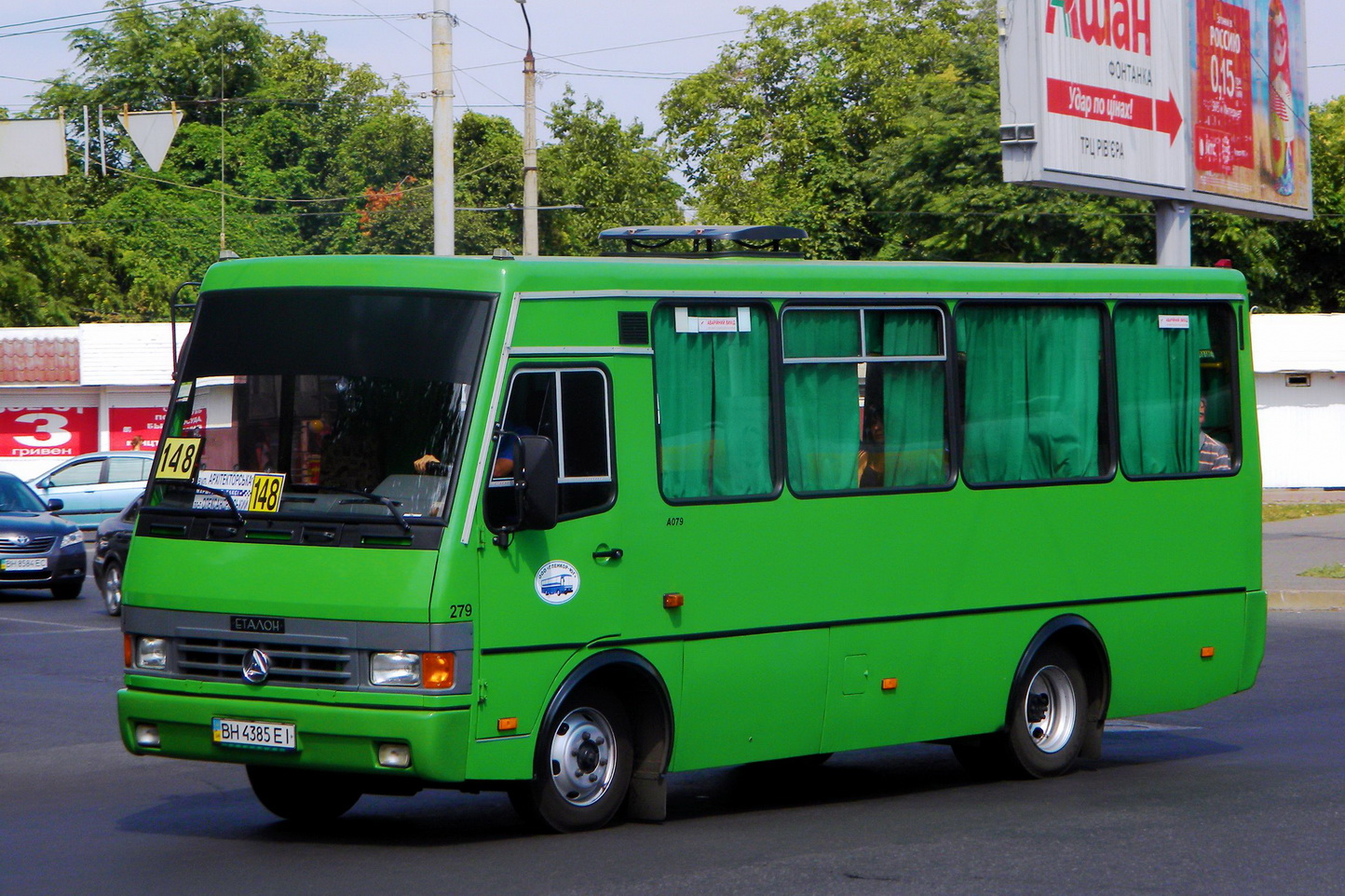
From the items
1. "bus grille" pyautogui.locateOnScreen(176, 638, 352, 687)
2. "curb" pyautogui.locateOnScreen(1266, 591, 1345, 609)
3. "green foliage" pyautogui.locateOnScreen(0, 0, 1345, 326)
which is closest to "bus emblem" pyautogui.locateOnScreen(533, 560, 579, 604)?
"bus grille" pyautogui.locateOnScreen(176, 638, 352, 687)

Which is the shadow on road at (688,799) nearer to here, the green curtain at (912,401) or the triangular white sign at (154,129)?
the green curtain at (912,401)

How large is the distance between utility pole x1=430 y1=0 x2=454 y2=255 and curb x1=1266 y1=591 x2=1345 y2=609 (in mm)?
10029

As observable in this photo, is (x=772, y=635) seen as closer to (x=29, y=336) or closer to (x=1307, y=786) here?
(x=1307, y=786)

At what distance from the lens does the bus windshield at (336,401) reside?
772 cm

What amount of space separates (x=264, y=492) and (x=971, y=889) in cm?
338

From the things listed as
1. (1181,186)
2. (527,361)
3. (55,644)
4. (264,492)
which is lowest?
(55,644)

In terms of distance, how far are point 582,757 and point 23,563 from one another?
52.6ft

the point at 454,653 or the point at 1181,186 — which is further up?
the point at 1181,186

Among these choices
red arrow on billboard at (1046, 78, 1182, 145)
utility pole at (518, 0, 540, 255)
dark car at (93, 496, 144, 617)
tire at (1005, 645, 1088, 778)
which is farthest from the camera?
utility pole at (518, 0, 540, 255)

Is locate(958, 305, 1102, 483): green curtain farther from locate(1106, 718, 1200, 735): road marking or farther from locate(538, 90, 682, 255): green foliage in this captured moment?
locate(538, 90, 682, 255): green foliage

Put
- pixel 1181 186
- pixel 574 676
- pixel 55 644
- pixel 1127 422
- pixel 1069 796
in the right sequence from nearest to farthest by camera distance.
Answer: pixel 574 676 < pixel 1069 796 < pixel 1127 422 < pixel 55 644 < pixel 1181 186

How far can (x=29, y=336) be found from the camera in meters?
41.8

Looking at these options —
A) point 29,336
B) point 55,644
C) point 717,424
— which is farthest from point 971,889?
point 29,336

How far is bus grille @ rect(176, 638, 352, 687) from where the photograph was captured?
7.55 metres
